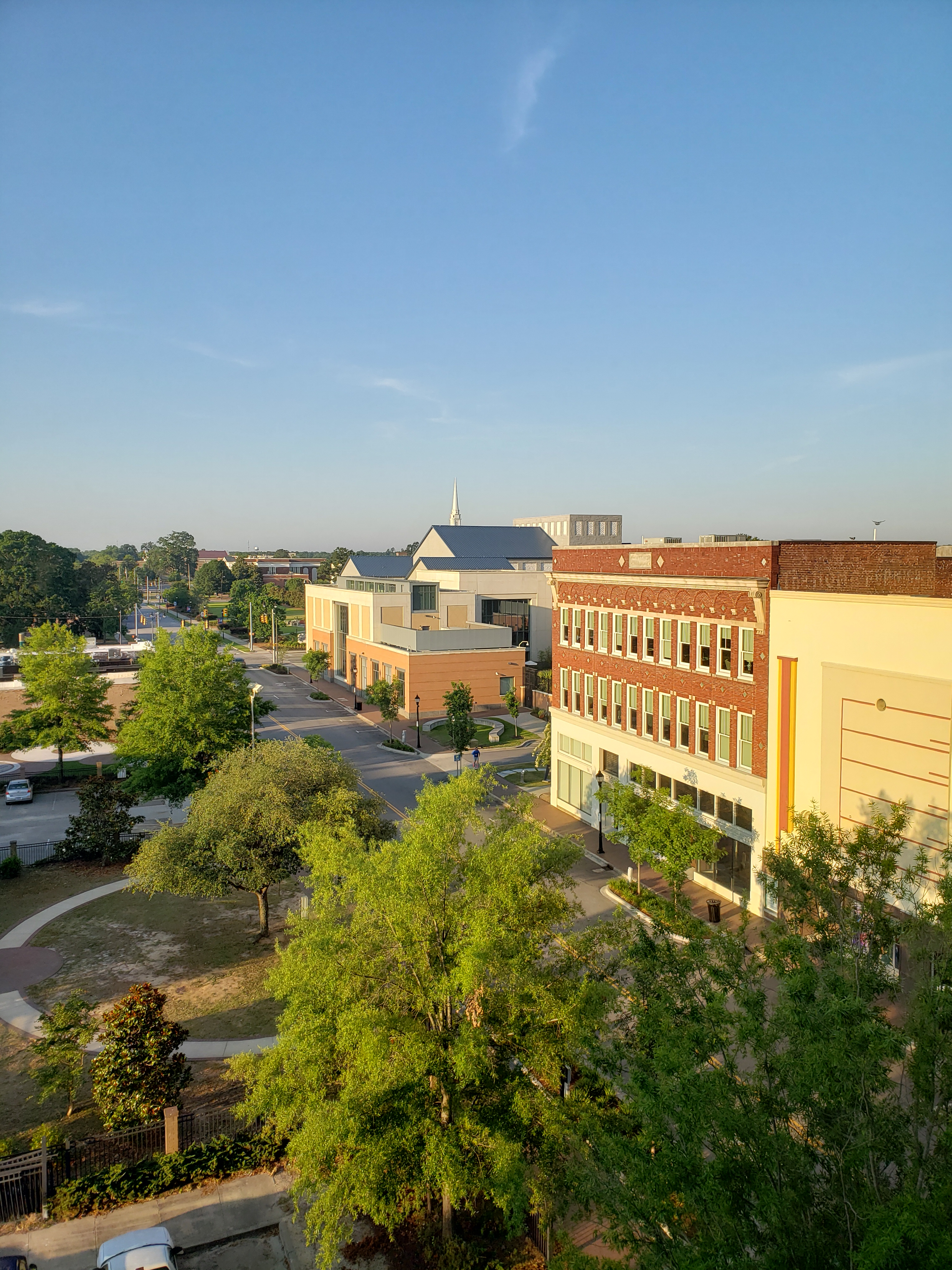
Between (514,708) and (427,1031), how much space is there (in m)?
40.9

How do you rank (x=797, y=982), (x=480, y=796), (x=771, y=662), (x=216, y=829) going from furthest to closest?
1. (x=771, y=662)
2. (x=216, y=829)
3. (x=480, y=796)
4. (x=797, y=982)

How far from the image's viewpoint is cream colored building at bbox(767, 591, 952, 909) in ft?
67.0

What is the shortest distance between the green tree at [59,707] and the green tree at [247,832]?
859 inches

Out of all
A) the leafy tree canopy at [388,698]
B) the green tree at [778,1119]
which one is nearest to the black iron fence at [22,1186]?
the green tree at [778,1119]

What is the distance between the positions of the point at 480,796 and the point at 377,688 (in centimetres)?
4436

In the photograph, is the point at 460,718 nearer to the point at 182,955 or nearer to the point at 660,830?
the point at 182,955

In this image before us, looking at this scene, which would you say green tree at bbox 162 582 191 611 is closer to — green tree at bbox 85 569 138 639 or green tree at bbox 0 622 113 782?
green tree at bbox 85 569 138 639

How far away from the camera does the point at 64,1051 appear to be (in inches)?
646

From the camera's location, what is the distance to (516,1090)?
12633 mm

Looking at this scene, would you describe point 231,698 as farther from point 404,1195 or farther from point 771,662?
point 404,1195

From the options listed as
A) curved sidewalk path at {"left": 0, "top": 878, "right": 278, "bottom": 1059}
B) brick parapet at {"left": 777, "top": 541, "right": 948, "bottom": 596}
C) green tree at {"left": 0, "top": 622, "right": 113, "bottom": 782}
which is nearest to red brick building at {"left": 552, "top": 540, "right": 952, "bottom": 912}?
brick parapet at {"left": 777, "top": 541, "right": 948, "bottom": 596}

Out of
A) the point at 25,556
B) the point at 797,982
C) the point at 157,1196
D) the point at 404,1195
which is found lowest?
the point at 157,1196

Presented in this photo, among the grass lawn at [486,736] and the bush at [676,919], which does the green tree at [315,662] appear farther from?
the bush at [676,919]

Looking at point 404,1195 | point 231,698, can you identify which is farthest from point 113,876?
point 404,1195
